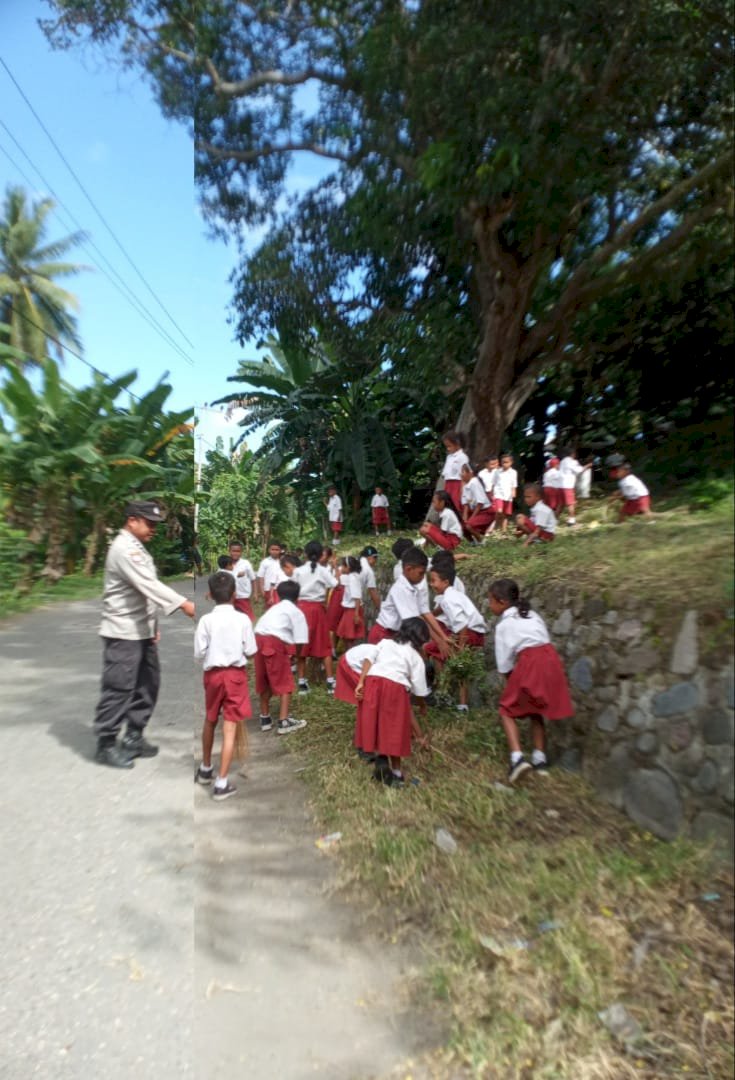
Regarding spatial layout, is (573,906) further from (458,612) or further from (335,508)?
(458,612)

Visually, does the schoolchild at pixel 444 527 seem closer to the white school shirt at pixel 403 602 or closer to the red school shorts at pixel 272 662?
the white school shirt at pixel 403 602

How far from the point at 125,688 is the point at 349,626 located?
900mm

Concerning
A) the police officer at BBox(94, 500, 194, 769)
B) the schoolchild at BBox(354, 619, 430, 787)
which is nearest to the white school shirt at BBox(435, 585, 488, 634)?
the schoolchild at BBox(354, 619, 430, 787)

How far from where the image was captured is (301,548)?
4.16 feet

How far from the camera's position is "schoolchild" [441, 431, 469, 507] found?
1022mm

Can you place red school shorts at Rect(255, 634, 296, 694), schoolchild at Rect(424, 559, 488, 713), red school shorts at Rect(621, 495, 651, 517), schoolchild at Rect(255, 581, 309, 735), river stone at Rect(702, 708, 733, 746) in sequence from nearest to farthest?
1. river stone at Rect(702, 708, 733, 746)
2. red school shorts at Rect(621, 495, 651, 517)
3. schoolchild at Rect(424, 559, 488, 713)
4. schoolchild at Rect(255, 581, 309, 735)
5. red school shorts at Rect(255, 634, 296, 694)

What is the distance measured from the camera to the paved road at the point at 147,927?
93 cm

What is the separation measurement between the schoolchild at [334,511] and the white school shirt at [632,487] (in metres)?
0.44

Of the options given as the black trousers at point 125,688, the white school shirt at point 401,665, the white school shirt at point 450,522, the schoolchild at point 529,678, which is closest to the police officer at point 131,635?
the black trousers at point 125,688

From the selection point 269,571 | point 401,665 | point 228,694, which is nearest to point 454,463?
point 269,571

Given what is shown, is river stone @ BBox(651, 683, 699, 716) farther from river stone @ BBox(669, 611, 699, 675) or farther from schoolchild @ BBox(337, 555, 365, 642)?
schoolchild @ BBox(337, 555, 365, 642)

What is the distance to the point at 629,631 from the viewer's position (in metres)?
0.84

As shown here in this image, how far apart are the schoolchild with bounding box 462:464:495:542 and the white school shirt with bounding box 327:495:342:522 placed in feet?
0.66

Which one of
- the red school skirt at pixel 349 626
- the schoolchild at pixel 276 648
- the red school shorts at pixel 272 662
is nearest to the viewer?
the red school skirt at pixel 349 626
